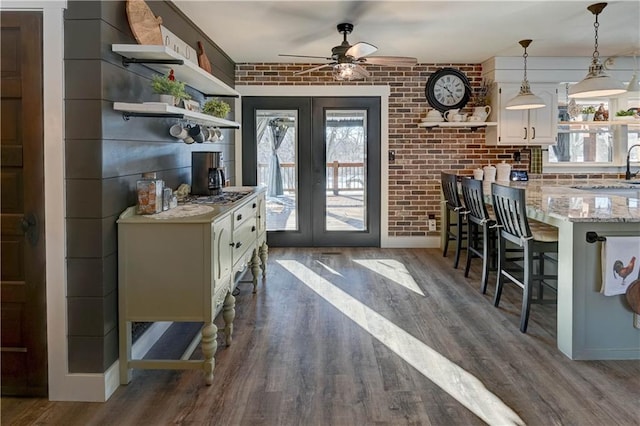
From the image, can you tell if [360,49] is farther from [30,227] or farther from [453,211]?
[30,227]

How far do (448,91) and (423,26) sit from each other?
1834mm

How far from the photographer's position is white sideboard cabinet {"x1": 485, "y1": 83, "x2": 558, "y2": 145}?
223 inches

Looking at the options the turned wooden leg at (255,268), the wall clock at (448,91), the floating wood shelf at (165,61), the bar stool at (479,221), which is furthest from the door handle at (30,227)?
the wall clock at (448,91)

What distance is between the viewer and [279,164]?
6.04 m

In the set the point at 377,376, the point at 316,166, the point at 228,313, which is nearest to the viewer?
the point at 377,376

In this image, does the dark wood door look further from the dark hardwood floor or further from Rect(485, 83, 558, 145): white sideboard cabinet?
Rect(485, 83, 558, 145): white sideboard cabinet

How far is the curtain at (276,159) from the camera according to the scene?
5.98 metres

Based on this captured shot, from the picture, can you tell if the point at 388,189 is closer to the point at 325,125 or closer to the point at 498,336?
the point at 325,125

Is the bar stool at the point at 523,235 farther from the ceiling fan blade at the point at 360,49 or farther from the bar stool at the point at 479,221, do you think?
the ceiling fan blade at the point at 360,49

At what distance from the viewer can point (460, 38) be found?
185 inches

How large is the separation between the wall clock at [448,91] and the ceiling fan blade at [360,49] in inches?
88.6

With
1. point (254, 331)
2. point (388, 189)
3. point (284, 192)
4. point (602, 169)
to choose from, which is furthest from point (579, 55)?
point (254, 331)

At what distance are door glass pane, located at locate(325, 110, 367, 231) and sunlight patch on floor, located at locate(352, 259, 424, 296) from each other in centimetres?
95

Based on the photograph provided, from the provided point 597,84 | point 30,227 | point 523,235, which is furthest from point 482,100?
point 30,227
